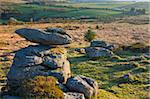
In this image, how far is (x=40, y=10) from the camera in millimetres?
193625

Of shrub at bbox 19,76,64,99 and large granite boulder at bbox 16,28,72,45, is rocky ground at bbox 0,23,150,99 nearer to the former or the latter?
large granite boulder at bbox 16,28,72,45

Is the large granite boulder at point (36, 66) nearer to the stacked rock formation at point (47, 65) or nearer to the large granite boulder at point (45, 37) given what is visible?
the stacked rock formation at point (47, 65)

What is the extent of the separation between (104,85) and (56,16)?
14248 cm

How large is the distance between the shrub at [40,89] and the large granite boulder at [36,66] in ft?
8.97

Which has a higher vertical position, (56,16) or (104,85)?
(104,85)

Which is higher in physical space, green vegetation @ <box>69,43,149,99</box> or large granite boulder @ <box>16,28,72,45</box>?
large granite boulder @ <box>16,28,72,45</box>

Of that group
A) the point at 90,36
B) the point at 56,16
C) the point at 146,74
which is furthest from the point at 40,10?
the point at 146,74

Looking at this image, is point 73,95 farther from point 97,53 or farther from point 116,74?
point 97,53

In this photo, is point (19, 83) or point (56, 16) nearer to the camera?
point (19, 83)

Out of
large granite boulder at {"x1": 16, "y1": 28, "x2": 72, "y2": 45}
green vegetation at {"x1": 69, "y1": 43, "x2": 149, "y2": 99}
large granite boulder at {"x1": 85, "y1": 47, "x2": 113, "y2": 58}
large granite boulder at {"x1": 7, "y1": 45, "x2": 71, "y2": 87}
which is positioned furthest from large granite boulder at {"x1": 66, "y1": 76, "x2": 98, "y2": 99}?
large granite boulder at {"x1": 85, "y1": 47, "x2": 113, "y2": 58}

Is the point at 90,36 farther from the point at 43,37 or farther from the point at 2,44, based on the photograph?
the point at 43,37

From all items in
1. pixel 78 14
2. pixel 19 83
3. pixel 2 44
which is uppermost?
pixel 19 83

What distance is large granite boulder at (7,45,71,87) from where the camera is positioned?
3231cm

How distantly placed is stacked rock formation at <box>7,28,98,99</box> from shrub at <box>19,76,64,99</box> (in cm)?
198
